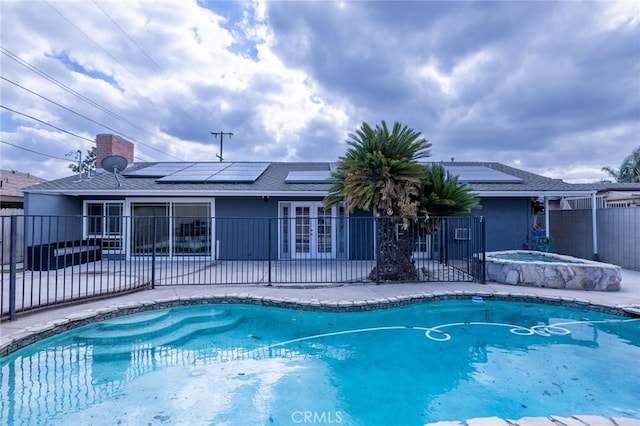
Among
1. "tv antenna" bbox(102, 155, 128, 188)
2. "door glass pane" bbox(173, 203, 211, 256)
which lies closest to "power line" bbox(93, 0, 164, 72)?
"tv antenna" bbox(102, 155, 128, 188)

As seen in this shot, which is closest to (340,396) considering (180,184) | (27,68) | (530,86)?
(180,184)

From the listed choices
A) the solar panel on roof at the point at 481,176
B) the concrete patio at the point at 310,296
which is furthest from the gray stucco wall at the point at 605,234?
the solar panel on roof at the point at 481,176

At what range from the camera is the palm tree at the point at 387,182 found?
8.49m

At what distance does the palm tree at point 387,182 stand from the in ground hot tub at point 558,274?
7.42 ft

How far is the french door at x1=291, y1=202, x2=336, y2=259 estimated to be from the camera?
12.7 meters

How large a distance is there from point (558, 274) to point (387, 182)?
16.0ft

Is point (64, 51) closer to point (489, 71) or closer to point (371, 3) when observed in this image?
point (371, 3)

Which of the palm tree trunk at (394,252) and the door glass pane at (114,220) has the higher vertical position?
the door glass pane at (114,220)

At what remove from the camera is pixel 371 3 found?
30.7 ft

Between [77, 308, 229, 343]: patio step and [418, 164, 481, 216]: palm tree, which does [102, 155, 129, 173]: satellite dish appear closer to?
[77, 308, 229, 343]: patio step

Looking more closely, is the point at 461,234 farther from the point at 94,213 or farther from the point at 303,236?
the point at 94,213

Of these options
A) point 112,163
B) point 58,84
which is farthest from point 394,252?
point 58,84

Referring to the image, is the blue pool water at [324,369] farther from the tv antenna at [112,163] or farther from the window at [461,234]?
the tv antenna at [112,163]

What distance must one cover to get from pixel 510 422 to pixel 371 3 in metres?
10.1
